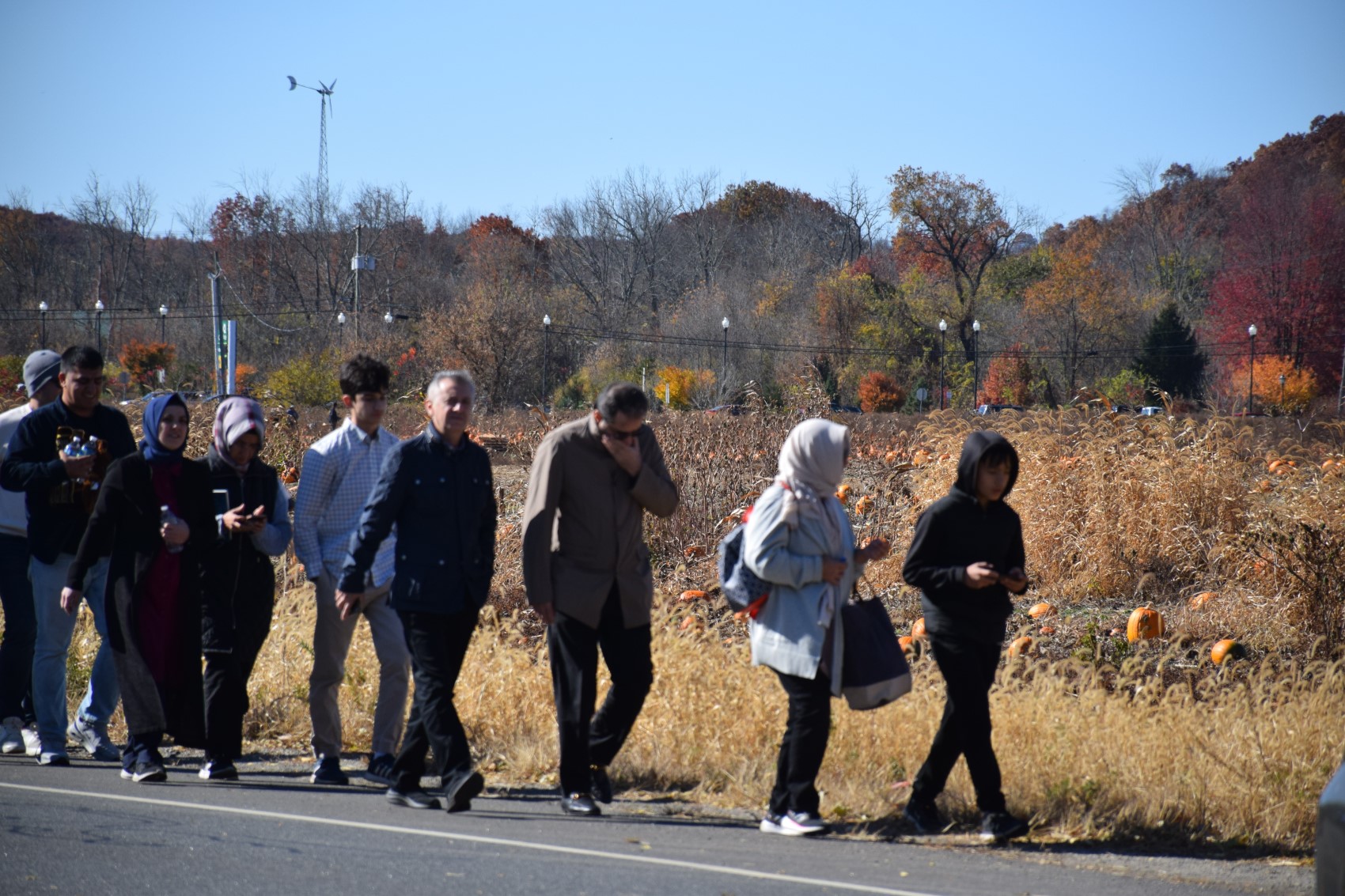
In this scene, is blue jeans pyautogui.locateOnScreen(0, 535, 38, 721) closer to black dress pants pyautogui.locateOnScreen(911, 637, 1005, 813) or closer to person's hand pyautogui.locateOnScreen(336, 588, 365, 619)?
person's hand pyautogui.locateOnScreen(336, 588, 365, 619)

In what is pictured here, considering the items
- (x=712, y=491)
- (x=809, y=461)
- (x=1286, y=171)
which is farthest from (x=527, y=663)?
(x=1286, y=171)

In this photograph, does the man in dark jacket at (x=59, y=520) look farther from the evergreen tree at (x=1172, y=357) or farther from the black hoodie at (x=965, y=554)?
the evergreen tree at (x=1172, y=357)

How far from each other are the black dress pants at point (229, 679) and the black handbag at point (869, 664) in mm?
2893

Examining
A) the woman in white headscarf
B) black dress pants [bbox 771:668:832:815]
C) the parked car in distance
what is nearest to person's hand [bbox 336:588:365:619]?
the woman in white headscarf

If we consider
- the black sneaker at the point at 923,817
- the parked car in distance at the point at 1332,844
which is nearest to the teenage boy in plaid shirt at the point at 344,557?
the black sneaker at the point at 923,817

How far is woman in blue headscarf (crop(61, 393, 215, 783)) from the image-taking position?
596 centimetres

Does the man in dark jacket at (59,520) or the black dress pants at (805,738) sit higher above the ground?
the man in dark jacket at (59,520)

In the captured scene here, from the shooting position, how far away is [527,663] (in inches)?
288

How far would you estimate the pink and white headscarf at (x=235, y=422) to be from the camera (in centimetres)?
599

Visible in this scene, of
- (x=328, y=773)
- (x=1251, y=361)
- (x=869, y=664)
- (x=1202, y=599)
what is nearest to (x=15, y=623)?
(x=328, y=773)

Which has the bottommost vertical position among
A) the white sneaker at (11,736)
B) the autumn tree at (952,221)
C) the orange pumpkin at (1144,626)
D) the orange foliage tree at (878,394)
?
the white sneaker at (11,736)

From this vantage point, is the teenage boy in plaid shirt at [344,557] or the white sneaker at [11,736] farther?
the white sneaker at [11,736]

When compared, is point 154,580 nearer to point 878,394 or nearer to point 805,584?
point 805,584

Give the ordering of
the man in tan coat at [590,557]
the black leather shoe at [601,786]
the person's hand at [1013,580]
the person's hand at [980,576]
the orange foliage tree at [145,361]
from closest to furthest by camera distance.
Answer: the person's hand at [980,576] < the person's hand at [1013,580] < the man in tan coat at [590,557] < the black leather shoe at [601,786] < the orange foliage tree at [145,361]
